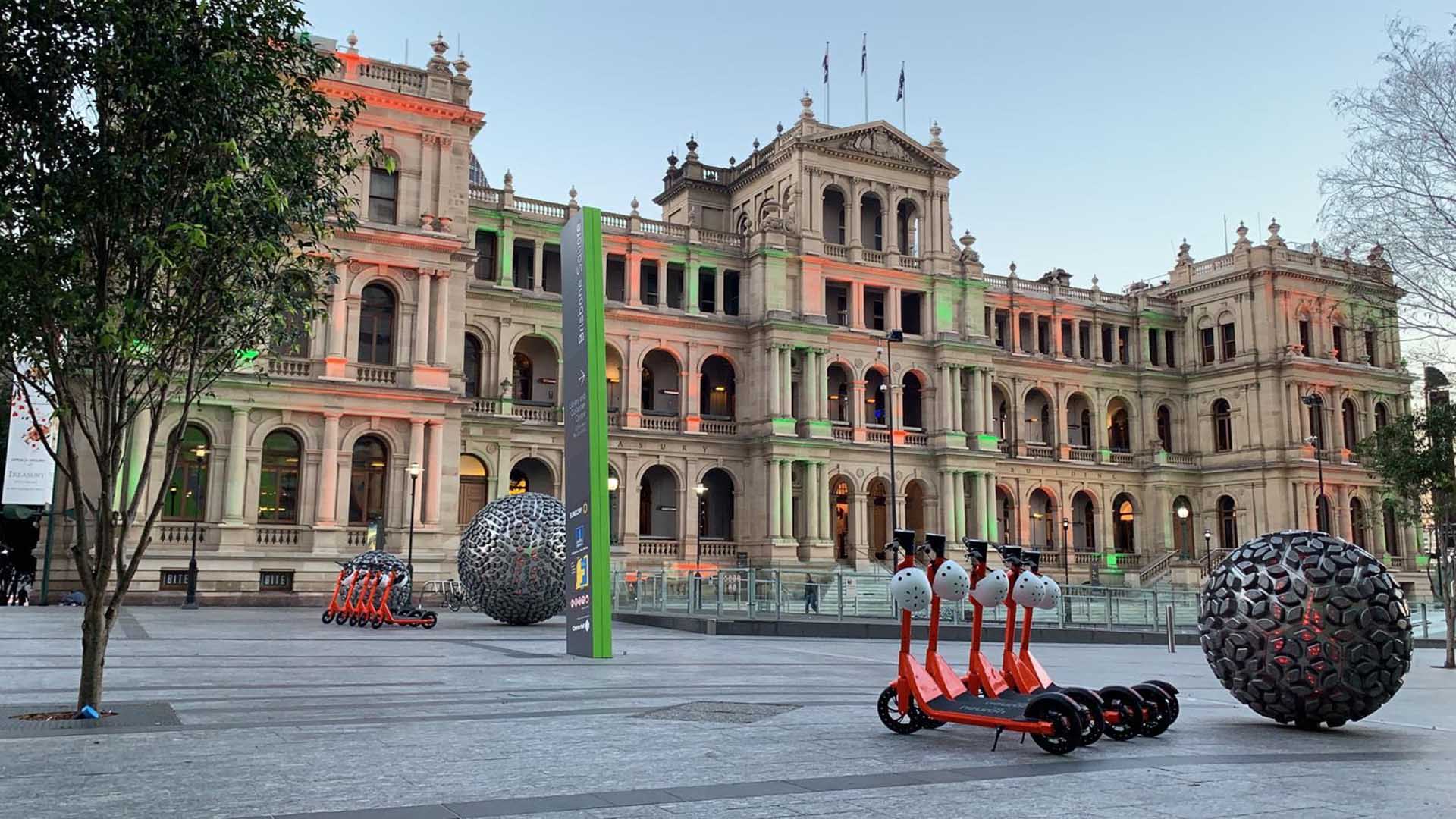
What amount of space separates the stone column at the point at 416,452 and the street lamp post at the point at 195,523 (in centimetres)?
590

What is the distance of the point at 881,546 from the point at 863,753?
163 ft

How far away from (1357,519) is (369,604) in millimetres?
58188

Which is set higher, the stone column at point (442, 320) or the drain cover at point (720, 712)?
the stone column at point (442, 320)

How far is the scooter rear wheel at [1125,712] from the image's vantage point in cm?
1030

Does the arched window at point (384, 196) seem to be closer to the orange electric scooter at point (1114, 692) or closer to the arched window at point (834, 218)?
the arched window at point (834, 218)

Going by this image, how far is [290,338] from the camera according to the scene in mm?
13617

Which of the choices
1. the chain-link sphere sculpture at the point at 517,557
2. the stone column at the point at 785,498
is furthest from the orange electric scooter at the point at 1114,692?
the stone column at the point at 785,498

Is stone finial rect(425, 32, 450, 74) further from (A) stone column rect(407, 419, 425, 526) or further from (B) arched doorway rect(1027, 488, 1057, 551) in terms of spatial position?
(B) arched doorway rect(1027, 488, 1057, 551)

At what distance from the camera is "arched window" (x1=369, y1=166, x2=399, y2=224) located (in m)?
41.7

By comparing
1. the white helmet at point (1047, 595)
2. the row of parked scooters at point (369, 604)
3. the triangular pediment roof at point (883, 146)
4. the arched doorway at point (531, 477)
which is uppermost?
the triangular pediment roof at point (883, 146)

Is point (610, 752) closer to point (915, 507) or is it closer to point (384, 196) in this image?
point (384, 196)

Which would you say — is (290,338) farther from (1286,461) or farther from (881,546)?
(1286,461)

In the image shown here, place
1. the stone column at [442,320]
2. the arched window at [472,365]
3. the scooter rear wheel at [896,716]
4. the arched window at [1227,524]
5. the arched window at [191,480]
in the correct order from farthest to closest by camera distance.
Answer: the arched window at [1227,524] < the arched window at [472,365] < the stone column at [442,320] < the arched window at [191,480] < the scooter rear wheel at [896,716]

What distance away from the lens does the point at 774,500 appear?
172ft
